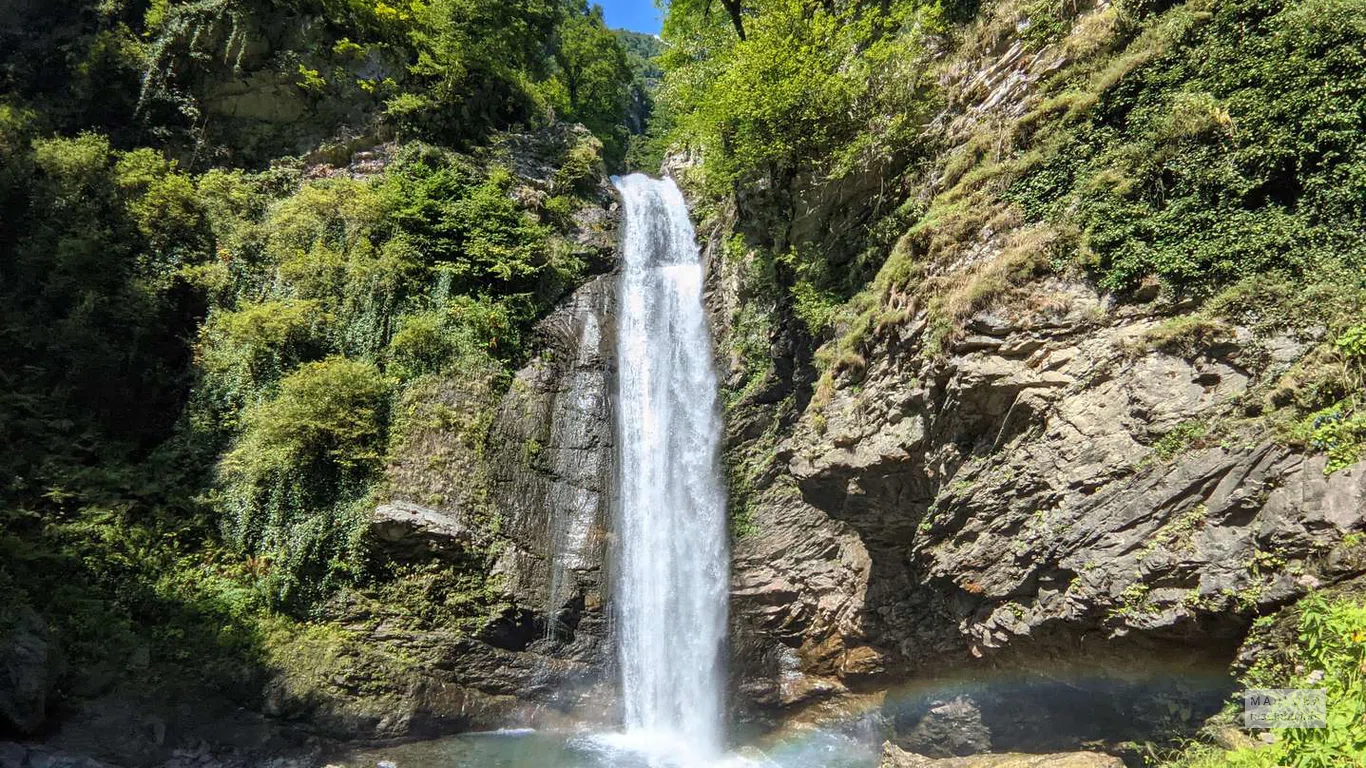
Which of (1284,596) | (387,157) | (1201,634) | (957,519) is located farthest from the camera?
(387,157)

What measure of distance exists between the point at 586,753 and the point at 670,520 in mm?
4675

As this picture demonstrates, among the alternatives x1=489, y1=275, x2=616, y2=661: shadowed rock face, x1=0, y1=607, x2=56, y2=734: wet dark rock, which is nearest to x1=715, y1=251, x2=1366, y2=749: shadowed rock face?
x1=489, y1=275, x2=616, y2=661: shadowed rock face

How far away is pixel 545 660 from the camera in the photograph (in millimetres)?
11672

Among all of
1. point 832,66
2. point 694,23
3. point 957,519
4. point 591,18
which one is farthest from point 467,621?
point 591,18

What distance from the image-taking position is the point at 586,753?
34.1 ft

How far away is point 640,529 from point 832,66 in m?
10.3

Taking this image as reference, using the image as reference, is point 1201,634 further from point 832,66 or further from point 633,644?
point 832,66

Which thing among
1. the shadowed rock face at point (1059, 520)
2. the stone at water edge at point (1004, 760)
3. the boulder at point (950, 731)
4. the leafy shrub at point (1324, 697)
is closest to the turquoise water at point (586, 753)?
the stone at water edge at point (1004, 760)

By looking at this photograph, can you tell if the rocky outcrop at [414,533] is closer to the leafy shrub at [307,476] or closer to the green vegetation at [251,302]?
the green vegetation at [251,302]

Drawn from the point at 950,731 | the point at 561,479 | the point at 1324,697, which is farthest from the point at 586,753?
the point at 1324,697

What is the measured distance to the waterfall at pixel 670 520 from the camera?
1170 cm

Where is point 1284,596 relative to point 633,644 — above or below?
above

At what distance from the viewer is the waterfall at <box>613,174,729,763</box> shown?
11.7 metres

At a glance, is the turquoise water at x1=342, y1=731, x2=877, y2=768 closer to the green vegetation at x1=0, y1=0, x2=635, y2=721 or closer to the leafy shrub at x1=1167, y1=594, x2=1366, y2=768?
the green vegetation at x1=0, y1=0, x2=635, y2=721
